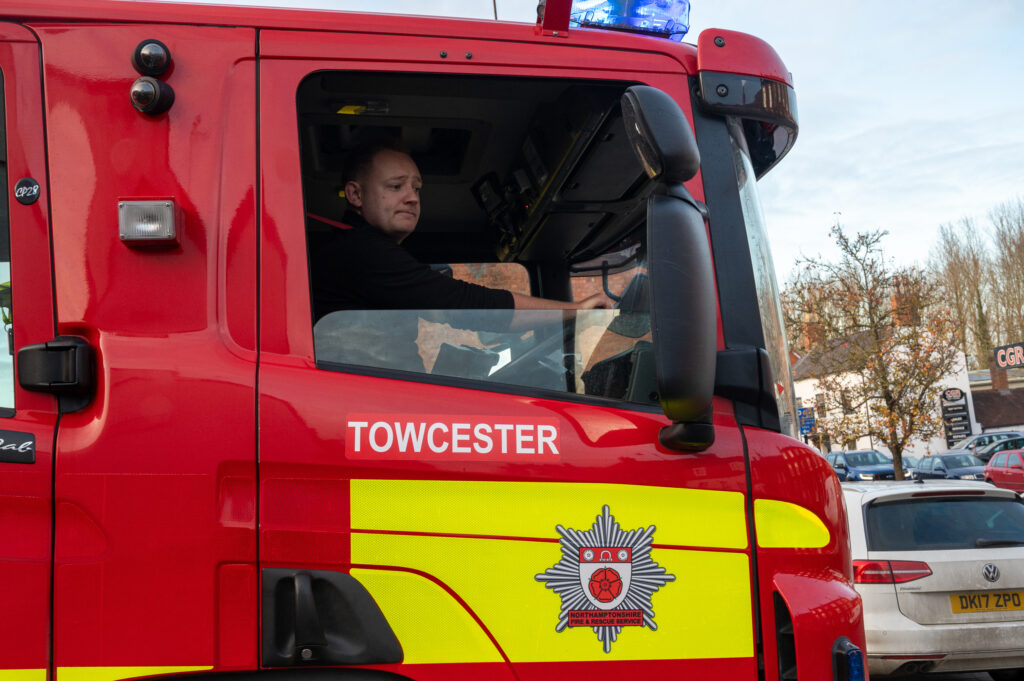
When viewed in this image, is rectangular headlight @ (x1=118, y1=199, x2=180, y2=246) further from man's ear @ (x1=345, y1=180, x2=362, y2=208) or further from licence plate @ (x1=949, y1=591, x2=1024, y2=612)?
licence plate @ (x1=949, y1=591, x2=1024, y2=612)

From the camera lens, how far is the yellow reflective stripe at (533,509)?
1.97m

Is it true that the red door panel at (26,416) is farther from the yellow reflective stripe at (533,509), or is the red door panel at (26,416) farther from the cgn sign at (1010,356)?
the cgn sign at (1010,356)

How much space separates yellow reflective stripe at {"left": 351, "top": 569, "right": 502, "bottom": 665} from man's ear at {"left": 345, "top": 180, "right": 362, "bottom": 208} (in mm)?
1199

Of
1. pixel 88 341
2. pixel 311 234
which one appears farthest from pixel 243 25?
pixel 88 341

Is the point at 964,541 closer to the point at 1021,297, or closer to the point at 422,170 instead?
the point at 422,170

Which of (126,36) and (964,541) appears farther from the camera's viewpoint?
(964,541)

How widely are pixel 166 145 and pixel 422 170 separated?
1.08 metres

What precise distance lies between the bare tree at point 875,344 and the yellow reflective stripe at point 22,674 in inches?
895

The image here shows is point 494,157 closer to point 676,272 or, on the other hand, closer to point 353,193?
point 353,193

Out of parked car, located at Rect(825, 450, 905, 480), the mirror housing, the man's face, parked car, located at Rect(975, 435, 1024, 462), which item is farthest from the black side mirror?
parked car, located at Rect(825, 450, 905, 480)

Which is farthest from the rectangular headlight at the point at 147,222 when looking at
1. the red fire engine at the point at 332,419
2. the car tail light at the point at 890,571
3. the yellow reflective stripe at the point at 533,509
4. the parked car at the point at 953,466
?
the parked car at the point at 953,466

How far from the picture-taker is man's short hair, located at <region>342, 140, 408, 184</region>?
2.73 metres

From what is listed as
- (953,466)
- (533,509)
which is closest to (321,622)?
(533,509)

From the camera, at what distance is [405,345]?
86.0 inches
